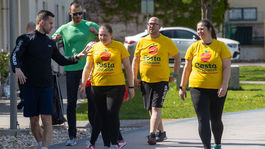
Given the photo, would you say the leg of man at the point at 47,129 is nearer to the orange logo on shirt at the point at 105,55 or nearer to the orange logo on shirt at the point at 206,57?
the orange logo on shirt at the point at 105,55

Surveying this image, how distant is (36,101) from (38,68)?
0.38 meters

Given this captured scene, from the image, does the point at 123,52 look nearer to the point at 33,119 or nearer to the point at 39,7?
the point at 33,119

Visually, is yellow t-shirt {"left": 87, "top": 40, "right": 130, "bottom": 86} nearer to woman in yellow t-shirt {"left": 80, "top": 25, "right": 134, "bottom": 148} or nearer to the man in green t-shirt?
woman in yellow t-shirt {"left": 80, "top": 25, "right": 134, "bottom": 148}

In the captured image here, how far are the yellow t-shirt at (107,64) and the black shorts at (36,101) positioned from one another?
0.72 m

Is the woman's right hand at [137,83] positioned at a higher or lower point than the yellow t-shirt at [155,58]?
lower

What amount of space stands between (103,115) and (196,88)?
1263 millimetres

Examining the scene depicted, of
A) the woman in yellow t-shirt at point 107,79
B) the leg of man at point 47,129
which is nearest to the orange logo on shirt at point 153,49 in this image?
the woman in yellow t-shirt at point 107,79

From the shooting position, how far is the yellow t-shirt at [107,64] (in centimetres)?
763

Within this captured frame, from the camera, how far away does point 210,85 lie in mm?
7266

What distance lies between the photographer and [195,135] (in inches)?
366

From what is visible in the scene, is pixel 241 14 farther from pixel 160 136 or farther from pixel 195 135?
pixel 160 136

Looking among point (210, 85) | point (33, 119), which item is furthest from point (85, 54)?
point (210, 85)

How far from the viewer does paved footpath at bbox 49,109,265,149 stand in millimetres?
8367

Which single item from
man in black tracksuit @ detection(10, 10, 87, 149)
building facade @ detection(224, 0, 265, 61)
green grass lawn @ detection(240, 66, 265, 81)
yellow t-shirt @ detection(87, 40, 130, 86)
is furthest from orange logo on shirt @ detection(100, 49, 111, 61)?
building facade @ detection(224, 0, 265, 61)
